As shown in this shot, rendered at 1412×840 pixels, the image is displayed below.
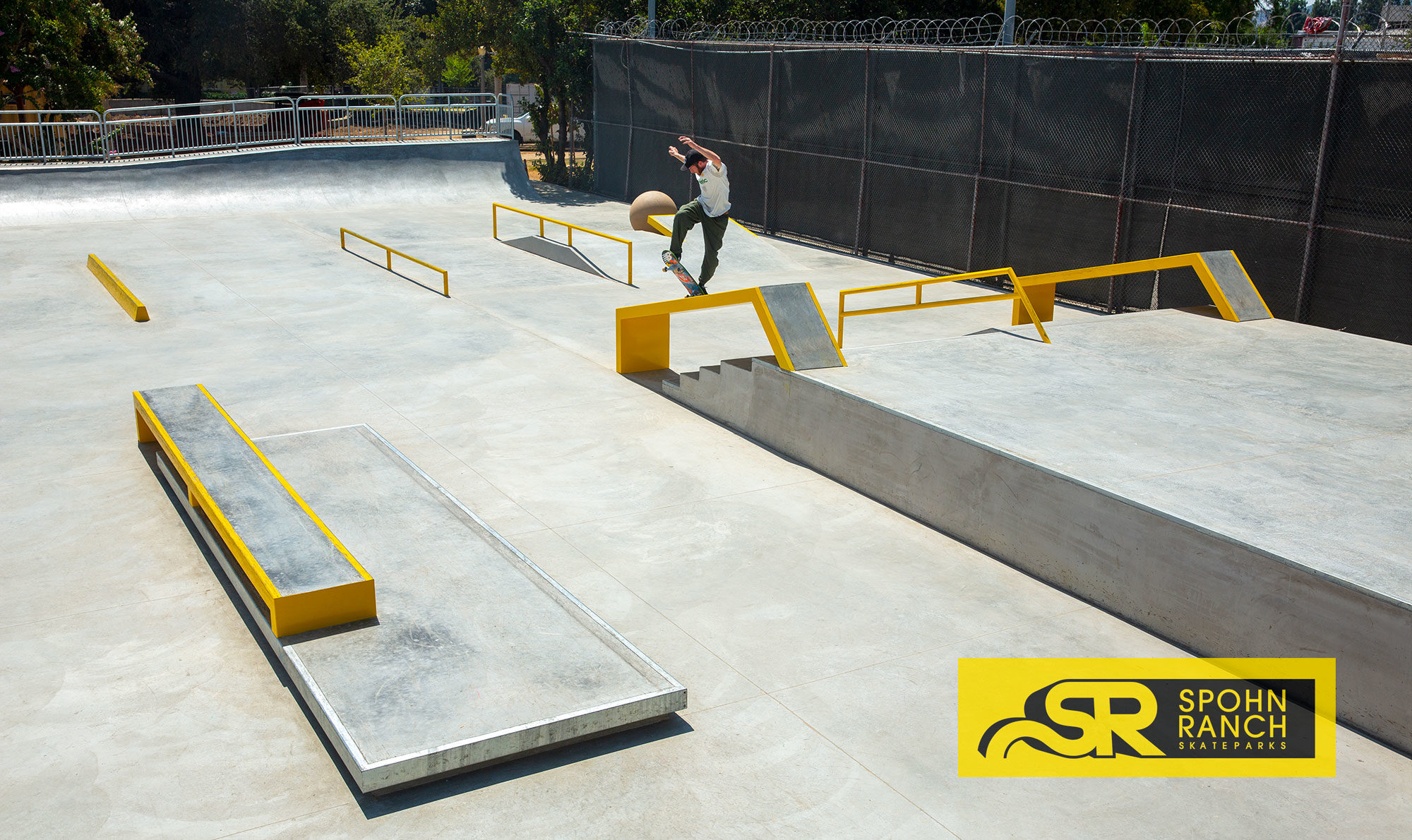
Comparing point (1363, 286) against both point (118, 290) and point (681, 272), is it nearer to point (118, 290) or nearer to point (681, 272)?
point (681, 272)

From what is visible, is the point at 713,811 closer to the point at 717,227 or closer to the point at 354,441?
the point at 354,441

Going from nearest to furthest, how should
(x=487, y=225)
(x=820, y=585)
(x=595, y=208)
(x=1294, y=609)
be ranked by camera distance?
1. (x=1294, y=609)
2. (x=820, y=585)
3. (x=487, y=225)
4. (x=595, y=208)

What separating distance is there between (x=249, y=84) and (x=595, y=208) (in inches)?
1011

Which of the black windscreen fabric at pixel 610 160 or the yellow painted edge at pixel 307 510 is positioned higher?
the black windscreen fabric at pixel 610 160

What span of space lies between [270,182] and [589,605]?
68.6 ft

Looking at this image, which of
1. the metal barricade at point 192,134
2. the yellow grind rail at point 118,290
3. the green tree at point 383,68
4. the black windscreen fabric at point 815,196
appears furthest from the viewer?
the green tree at point 383,68

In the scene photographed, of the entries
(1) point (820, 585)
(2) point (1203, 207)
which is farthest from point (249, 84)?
(1) point (820, 585)

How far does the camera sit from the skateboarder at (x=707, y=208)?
12719 mm

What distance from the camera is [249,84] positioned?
44531mm

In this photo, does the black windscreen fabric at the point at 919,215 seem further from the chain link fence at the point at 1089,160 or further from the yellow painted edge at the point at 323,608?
the yellow painted edge at the point at 323,608

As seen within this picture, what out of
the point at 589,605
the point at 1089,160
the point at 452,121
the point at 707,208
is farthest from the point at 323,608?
the point at 452,121

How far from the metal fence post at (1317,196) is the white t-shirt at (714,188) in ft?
21.5

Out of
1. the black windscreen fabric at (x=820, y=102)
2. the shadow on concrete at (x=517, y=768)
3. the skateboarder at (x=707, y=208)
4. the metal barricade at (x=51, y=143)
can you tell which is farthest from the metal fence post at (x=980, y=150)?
the metal barricade at (x=51, y=143)

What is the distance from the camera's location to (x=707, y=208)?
13.1 m
